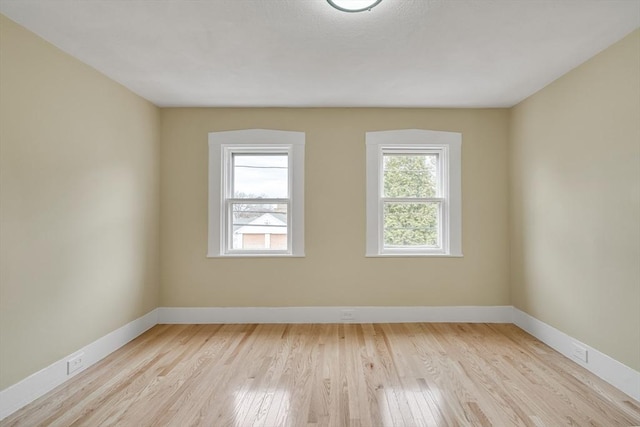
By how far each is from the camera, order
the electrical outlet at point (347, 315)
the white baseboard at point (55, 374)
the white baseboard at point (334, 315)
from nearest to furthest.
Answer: the white baseboard at point (55, 374), the white baseboard at point (334, 315), the electrical outlet at point (347, 315)

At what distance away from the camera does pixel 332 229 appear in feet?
12.9

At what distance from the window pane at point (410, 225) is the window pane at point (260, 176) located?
4.50 feet

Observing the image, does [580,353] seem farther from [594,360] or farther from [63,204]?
[63,204]

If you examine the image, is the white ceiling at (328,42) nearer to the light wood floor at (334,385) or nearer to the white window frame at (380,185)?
the white window frame at (380,185)

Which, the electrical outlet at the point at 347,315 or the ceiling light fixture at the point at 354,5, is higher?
the ceiling light fixture at the point at 354,5

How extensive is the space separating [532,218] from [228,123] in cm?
358

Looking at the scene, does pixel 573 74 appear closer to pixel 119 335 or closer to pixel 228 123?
pixel 228 123

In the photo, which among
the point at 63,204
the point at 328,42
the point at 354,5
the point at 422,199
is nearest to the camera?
the point at 354,5

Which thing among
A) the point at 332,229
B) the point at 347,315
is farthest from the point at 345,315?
the point at 332,229

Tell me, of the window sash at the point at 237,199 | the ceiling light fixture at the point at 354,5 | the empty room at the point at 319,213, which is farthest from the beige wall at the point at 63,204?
the ceiling light fixture at the point at 354,5

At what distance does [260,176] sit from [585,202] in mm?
3261

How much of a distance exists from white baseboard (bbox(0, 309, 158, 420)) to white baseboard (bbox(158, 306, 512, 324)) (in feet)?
2.12

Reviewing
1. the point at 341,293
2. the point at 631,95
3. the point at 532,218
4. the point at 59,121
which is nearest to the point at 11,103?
the point at 59,121

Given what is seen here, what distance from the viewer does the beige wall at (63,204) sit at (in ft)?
7.08
